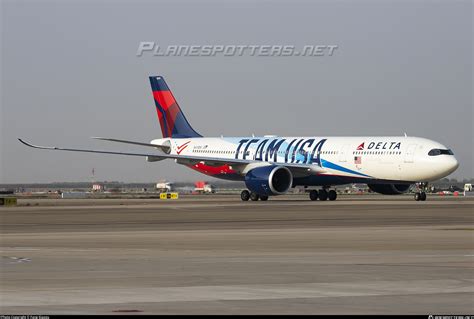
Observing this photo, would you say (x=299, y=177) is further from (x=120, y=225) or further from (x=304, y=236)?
(x=304, y=236)

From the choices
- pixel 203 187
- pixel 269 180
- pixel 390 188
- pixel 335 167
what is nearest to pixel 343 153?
pixel 335 167

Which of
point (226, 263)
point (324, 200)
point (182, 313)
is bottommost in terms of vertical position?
point (182, 313)

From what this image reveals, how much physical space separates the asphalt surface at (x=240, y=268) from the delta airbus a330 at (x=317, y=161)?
26.0 meters

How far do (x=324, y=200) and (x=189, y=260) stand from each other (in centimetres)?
4936

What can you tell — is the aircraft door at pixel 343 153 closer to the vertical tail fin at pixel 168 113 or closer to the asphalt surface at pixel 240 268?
the vertical tail fin at pixel 168 113

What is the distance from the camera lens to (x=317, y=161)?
7006 cm

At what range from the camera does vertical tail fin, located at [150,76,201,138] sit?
273 ft

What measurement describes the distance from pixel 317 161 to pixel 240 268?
4937cm

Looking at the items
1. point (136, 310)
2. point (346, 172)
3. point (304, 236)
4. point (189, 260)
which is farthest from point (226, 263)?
point (346, 172)

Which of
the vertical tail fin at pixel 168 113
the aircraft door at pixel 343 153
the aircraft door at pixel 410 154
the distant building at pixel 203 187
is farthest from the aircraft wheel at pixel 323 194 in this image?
the distant building at pixel 203 187

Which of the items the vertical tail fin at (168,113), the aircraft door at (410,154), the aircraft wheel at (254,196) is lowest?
the aircraft wheel at (254,196)

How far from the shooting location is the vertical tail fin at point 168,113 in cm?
8325

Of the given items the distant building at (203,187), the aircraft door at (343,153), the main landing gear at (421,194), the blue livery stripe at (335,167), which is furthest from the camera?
the distant building at (203,187)

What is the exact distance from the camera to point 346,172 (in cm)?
6856
